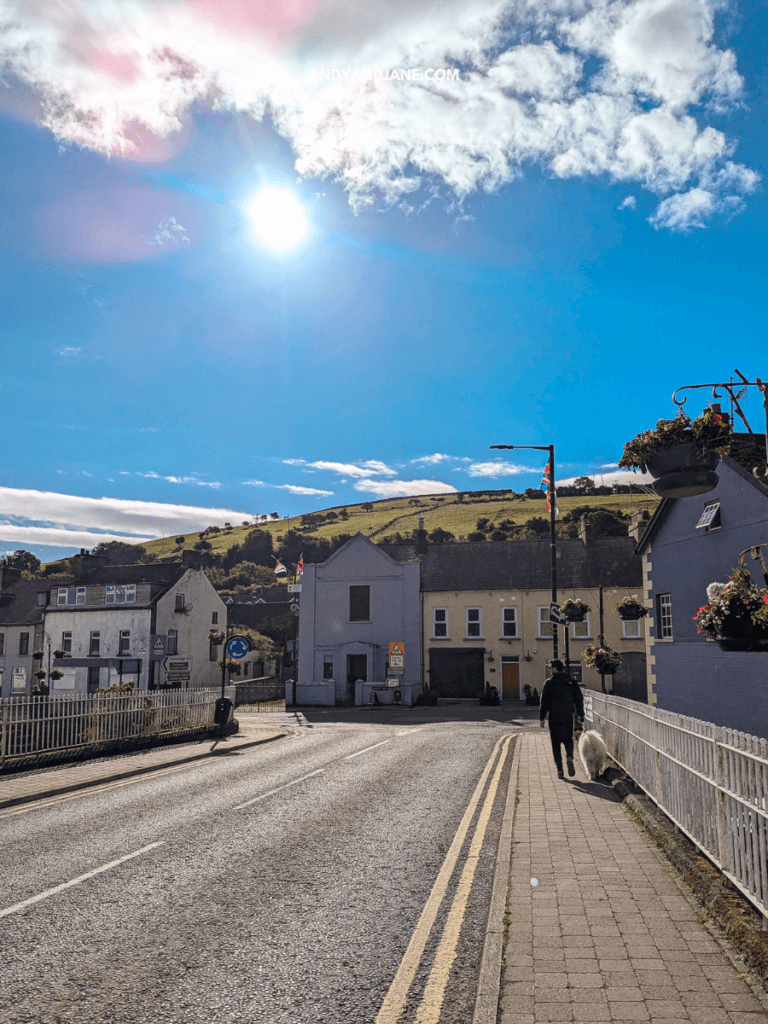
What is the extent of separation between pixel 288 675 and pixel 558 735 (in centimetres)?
4979

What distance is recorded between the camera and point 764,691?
14.5 meters

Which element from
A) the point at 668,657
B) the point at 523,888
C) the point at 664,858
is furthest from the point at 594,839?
the point at 668,657

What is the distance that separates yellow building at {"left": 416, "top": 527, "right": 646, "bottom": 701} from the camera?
145 ft

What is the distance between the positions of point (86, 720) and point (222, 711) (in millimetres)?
6987

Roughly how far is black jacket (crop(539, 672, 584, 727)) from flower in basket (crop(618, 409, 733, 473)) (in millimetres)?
6836

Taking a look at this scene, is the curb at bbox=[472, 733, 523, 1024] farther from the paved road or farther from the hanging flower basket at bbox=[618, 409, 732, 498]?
the hanging flower basket at bbox=[618, 409, 732, 498]

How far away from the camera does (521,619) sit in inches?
1794

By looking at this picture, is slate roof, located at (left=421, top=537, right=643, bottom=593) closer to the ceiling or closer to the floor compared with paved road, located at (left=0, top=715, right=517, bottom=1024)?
closer to the ceiling

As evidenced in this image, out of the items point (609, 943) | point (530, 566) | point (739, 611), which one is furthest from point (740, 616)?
point (530, 566)

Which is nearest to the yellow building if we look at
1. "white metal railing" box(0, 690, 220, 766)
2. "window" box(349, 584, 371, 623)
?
"window" box(349, 584, 371, 623)

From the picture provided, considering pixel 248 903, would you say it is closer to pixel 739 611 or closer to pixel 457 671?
pixel 739 611

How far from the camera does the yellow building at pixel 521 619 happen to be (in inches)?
1740

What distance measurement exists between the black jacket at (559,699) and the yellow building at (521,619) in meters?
31.1

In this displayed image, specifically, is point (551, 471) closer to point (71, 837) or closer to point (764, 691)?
point (764, 691)
